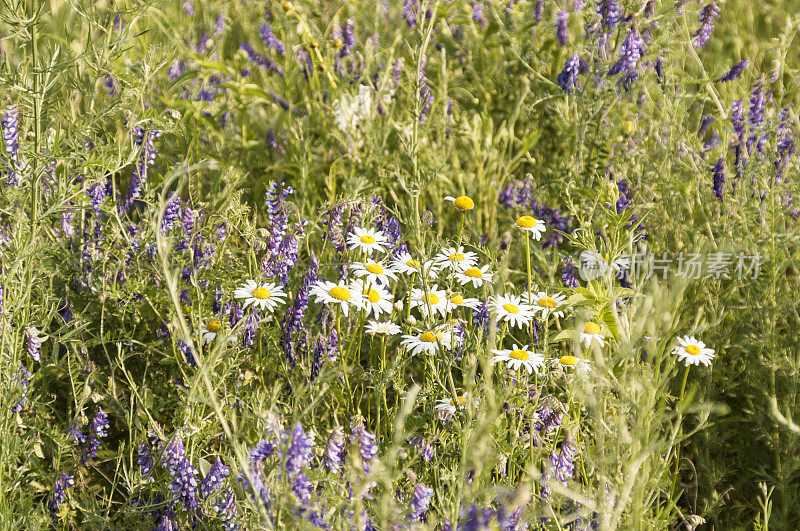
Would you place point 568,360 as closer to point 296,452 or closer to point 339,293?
point 339,293

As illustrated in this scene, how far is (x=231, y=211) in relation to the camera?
8.60 feet

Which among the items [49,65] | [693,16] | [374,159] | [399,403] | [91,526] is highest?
[49,65]

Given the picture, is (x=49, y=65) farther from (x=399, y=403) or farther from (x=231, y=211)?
(x=399, y=403)

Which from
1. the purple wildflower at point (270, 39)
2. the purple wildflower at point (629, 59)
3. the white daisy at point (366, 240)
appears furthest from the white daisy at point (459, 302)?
the purple wildflower at point (270, 39)

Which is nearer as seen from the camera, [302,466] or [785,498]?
[302,466]

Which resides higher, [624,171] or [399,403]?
[624,171]

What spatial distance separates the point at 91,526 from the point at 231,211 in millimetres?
1035

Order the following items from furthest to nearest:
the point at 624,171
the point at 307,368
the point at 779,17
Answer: the point at 779,17
the point at 624,171
the point at 307,368

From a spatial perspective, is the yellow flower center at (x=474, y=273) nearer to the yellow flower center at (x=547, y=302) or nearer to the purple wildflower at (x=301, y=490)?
the yellow flower center at (x=547, y=302)

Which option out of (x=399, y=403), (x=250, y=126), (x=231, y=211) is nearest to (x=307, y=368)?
(x=399, y=403)

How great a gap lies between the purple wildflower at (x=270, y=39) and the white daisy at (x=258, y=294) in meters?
2.18

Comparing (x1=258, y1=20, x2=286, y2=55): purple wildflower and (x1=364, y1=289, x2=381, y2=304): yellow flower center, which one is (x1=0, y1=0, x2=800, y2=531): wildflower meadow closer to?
(x1=364, y1=289, x2=381, y2=304): yellow flower center

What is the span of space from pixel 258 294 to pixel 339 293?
Result: 244 millimetres

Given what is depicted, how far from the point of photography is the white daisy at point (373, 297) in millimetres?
2318
